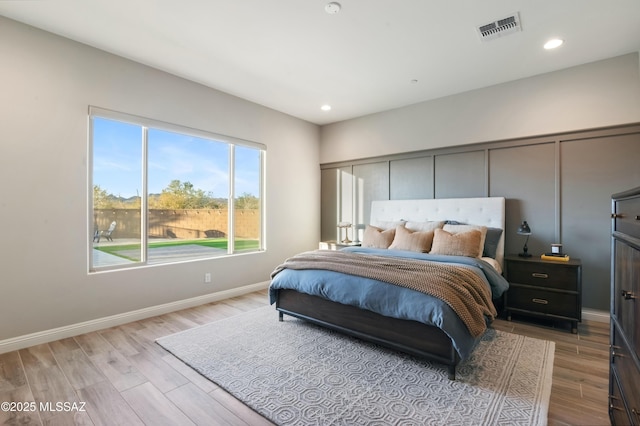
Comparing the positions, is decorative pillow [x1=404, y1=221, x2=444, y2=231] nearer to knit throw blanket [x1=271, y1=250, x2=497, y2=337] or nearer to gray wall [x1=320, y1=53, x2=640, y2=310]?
gray wall [x1=320, y1=53, x2=640, y2=310]

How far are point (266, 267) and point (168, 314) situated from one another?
1.63 meters

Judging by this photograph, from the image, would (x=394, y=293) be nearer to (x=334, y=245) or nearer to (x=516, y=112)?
(x=334, y=245)

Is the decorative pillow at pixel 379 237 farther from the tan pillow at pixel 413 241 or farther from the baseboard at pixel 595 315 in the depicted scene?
the baseboard at pixel 595 315

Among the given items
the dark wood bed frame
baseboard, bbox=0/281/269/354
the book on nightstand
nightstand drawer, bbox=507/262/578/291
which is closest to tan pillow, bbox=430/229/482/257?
nightstand drawer, bbox=507/262/578/291

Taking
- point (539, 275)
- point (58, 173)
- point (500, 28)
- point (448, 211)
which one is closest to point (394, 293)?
point (539, 275)

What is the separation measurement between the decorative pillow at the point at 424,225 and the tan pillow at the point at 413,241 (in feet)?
0.79

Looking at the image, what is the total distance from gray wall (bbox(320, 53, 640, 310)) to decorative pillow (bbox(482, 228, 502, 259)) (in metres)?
0.32

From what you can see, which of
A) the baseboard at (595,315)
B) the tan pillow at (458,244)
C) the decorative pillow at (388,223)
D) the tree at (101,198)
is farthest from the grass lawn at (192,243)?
the baseboard at (595,315)

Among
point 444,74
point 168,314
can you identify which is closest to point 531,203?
point 444,74

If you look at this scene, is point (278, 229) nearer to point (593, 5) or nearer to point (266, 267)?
point (266, 267)

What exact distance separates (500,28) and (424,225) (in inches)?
90.6

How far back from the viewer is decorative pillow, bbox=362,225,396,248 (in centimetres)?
400

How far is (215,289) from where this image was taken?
4.19 metres

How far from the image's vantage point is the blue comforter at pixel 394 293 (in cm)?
211
